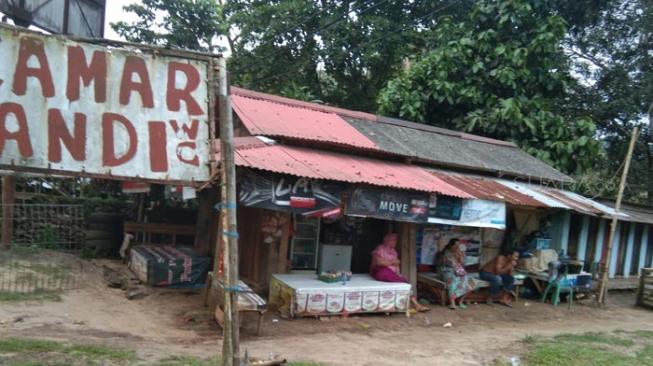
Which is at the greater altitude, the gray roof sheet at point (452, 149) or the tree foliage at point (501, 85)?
the tree foliage at point (501, 85)

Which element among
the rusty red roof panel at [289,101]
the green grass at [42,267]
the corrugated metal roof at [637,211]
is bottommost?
the green grass at [42,267]

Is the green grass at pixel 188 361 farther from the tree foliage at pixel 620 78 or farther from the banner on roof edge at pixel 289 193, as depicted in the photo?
the tree foliage at pixel 620 78

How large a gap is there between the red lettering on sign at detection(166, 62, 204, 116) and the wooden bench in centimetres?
709

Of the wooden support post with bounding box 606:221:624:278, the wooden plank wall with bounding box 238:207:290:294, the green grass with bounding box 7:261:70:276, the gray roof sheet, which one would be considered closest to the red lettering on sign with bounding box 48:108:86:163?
the wooden plank wall with bounding box 238:207:290:294

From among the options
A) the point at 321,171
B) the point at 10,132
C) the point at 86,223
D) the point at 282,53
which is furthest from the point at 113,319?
the point at 282,53

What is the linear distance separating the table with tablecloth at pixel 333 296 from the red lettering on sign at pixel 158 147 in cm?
438

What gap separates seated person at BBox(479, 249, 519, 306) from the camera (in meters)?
10.5

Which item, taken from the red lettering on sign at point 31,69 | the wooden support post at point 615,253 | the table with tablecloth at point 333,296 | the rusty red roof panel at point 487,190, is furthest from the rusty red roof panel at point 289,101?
the wooden support post at point 615,253

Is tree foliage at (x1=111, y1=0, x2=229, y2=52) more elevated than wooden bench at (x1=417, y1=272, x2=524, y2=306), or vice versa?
tree foliage at (x1=111, y1=0, x2=229, y2=52)

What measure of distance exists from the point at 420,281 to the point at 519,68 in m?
8.09

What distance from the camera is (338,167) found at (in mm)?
8266

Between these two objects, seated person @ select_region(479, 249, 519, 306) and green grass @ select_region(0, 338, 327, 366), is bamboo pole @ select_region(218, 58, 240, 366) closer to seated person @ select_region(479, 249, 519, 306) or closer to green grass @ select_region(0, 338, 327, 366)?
green grass @ select_region(0, 338, 327, 366)

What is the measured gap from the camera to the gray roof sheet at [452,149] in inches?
410

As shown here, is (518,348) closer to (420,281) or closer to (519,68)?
(420,281)
